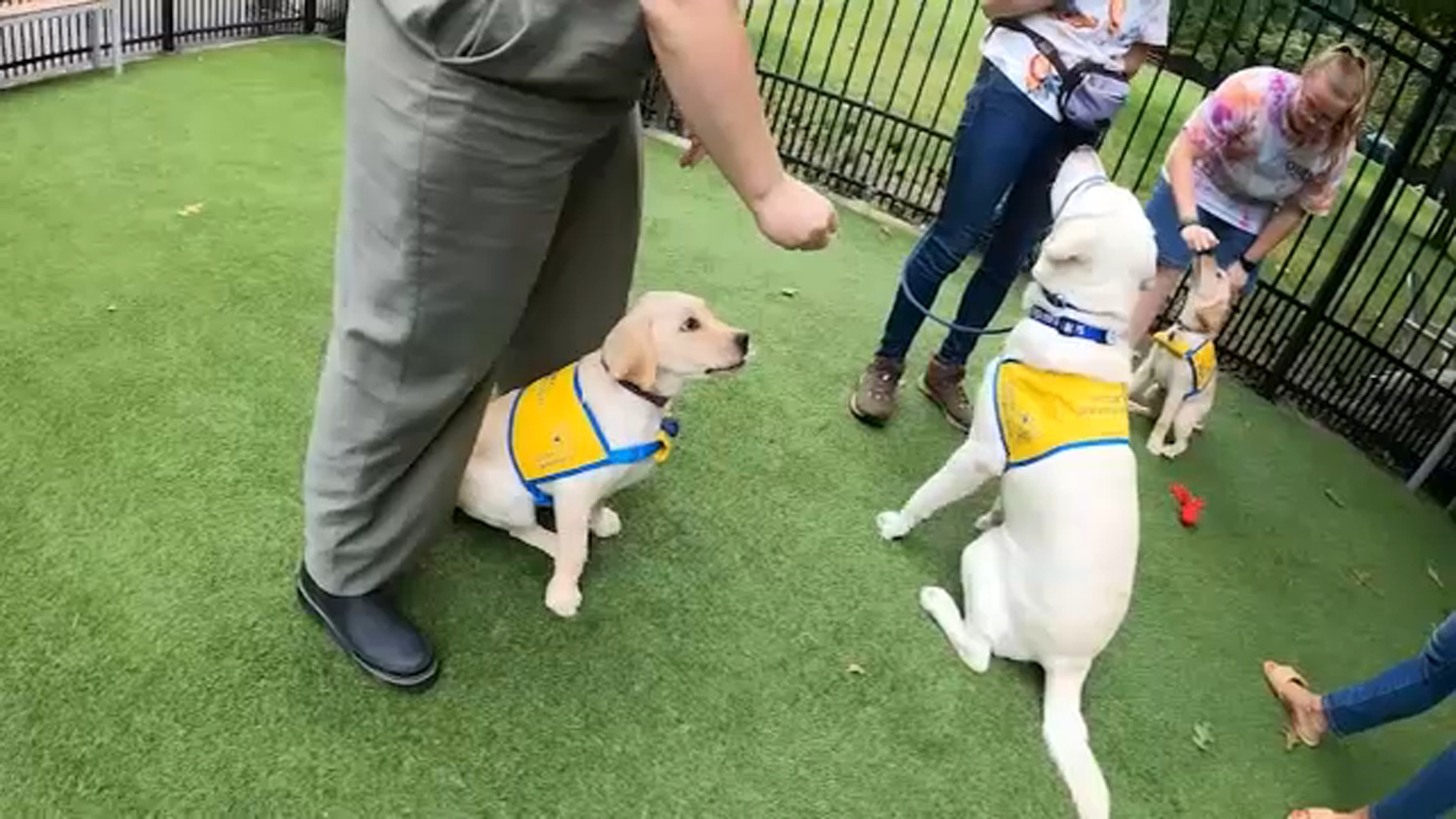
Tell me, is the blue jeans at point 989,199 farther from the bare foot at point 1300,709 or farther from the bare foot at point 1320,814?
the bare foot at point 1320,814

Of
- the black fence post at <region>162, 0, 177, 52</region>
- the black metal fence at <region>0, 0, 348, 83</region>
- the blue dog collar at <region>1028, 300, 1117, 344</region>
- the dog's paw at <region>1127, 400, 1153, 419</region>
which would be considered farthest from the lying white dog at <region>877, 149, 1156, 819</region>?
the black fence post at <region>162, 0, 177, 52</region>

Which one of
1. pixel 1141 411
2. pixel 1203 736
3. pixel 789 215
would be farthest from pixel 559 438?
pixel 1141 411

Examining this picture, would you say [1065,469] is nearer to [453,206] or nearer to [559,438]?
[559,438]

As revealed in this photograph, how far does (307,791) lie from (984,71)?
6.50ft

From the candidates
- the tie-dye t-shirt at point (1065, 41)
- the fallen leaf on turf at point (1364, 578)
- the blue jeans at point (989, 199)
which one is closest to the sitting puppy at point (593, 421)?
the blue jeans at point (989, 199)

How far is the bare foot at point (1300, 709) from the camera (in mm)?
2711

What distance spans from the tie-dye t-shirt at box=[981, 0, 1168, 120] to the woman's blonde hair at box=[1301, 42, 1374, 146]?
65 cm

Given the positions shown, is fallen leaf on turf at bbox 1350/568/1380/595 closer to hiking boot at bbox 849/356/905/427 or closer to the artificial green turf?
the artificial green turf

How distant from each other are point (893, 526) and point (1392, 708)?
1.05 m

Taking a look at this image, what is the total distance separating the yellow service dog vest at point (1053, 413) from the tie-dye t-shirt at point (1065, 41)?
0.60 metres

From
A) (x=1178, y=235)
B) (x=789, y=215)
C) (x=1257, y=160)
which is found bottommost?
(x=1178, y=235)

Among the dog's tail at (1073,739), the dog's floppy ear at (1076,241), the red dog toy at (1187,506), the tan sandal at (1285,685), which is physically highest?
the dog's floppy ear at (1076,241)

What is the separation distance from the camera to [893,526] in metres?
2.87

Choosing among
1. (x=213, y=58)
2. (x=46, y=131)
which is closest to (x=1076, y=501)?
(x=46, y=131)
